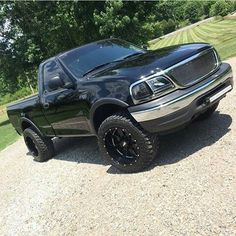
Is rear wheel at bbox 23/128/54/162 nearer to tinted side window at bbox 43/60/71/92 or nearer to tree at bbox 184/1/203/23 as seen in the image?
tinted side window at bbox 43/60/71/92

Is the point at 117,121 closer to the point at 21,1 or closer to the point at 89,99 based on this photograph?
the point at 89,99

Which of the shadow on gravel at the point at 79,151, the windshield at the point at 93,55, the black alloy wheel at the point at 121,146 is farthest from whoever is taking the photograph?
the shadow on gravel at the point at 79,151

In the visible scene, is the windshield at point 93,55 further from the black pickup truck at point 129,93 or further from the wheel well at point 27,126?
the wheel well at point 27,126

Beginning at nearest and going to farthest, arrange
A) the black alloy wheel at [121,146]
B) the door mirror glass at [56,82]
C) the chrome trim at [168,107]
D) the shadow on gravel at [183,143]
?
the chrome trim at [168,107]
the black alloy wheel at [121,146]
the shadow on gravel at [183,143]
the door mirror glass at [56,82]

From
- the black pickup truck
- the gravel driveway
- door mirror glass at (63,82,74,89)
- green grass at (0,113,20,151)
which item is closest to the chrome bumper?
the black pickup truck

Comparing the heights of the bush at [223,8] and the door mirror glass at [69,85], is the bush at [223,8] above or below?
below

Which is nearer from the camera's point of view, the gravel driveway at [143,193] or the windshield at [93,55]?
the gravel driveway at [143,193]

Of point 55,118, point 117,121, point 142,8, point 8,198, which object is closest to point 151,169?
point 117,121

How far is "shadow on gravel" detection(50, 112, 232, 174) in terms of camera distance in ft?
19.5

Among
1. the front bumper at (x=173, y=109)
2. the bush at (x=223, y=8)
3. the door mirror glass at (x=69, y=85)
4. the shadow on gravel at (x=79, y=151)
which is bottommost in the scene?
the bush at (x=223, y=8)

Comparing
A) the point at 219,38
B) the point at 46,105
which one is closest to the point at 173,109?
the point at 46,105

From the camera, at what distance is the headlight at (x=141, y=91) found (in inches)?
205

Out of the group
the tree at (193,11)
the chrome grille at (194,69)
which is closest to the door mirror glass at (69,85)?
the chrome grille at (194,69)

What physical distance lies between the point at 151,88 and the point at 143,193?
1.31m
